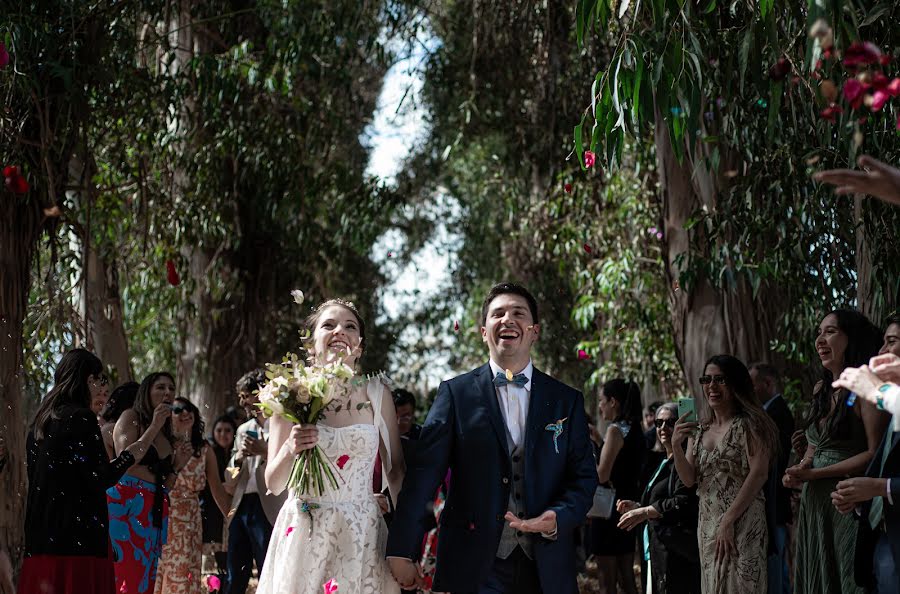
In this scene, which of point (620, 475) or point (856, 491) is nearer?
point (856, 491)

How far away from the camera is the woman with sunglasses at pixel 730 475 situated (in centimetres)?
628

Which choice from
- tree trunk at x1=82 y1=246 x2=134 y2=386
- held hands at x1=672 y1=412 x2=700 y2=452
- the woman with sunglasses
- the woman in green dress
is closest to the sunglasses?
the woman with sunglasses

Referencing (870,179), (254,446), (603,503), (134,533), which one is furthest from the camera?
(254,446)

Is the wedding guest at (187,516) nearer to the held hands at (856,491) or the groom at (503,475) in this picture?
the groom at (503,475)

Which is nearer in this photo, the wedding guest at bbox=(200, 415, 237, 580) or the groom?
the groom

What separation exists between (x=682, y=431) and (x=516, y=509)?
2.28 m

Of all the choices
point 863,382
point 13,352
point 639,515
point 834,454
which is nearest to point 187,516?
point 13,352

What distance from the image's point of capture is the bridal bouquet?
495 cm

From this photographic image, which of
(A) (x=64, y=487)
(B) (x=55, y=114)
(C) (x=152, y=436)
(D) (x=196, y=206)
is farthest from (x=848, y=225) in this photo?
(D) (x=196, y=206)

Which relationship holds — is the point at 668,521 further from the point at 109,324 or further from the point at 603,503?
the point at 109,324

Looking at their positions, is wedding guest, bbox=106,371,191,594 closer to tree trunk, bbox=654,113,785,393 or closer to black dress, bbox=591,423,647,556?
black dress, bbox=591,423,647,556

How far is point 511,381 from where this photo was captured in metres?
4.84

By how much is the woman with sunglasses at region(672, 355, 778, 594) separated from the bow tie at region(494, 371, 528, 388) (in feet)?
6.68

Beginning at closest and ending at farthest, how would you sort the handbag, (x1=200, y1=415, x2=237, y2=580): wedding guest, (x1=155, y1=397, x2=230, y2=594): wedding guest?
the handbag < (x1=155, y1=397, x2=230, y2=594): wedding guest < (x1=200, y1=415, x2=237, y2=580): wedding guest
